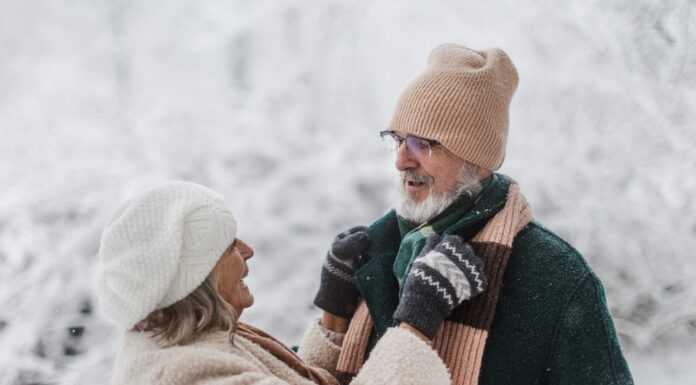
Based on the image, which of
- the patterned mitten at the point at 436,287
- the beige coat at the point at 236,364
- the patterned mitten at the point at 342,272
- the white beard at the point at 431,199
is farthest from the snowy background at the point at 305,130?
the patterned mitten at the point at 436,287

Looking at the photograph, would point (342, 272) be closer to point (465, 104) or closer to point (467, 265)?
point (467, 265)

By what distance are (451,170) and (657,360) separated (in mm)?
1894

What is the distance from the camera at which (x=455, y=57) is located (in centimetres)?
148

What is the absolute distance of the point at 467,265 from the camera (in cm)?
116

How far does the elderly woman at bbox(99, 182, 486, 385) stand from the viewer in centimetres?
100

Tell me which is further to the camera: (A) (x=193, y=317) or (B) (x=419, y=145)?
(B) (x=419, y=145)

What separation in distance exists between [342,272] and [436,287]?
49 cm

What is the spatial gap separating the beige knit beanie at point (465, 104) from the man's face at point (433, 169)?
5 cm

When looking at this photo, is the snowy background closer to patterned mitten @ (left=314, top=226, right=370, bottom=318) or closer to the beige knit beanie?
patterned mitten @ (left=314, top=226, right=370, bottom=318)

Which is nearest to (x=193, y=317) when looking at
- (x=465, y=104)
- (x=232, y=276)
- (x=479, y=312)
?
(x=232, y=276)

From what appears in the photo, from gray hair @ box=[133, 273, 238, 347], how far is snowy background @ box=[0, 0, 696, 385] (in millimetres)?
1558

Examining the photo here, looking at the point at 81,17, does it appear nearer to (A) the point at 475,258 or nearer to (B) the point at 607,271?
(A) the point at 475,258

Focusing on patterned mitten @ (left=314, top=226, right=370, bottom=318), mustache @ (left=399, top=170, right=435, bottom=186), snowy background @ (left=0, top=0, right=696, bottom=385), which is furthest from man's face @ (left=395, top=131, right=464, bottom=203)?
snowy background @ (left=0, top=0, right=696, bottom=385)

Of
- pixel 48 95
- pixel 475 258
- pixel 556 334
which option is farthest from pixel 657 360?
pixel 48 95
